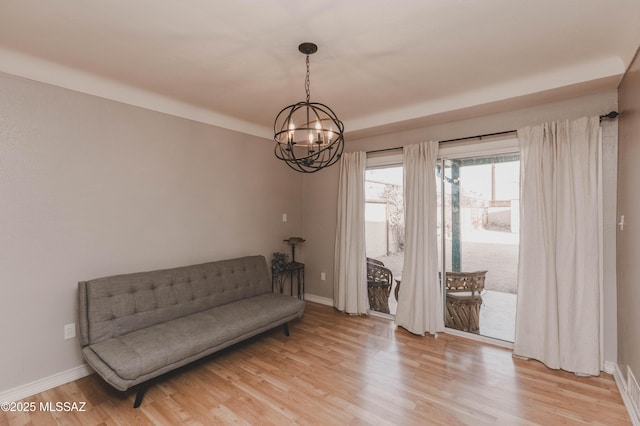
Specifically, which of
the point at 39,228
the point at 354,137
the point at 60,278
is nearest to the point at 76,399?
the point at 60,278

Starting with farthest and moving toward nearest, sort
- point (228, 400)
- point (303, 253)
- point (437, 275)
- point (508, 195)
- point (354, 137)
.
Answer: point (303, 253)
point (354, 137)
point (437, 275)
point (508, 195)
point (228, 400)

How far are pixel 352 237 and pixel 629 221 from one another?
2645mm

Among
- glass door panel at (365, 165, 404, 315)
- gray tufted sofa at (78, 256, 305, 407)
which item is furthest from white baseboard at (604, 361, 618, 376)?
gray tufted sofa at (78, 256, 305, 407)

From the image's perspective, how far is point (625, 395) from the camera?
2.24 metres

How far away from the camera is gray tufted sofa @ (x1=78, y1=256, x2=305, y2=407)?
7.29ft

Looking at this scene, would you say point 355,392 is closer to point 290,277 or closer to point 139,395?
point 139,395

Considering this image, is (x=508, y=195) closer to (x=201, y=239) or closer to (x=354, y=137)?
(x=354, y=137)

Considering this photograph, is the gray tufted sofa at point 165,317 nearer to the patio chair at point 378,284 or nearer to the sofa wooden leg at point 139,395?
the sofa wooden leg at point 139,395

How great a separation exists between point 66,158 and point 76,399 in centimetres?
188

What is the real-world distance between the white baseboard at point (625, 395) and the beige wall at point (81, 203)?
373 cm

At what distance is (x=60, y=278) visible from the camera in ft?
8.26

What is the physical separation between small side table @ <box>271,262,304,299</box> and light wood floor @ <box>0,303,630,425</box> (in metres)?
1.20

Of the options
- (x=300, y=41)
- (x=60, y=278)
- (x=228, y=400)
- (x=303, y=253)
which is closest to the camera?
(x=300, y=41)

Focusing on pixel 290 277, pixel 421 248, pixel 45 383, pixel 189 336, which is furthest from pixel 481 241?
pixel 45 383
